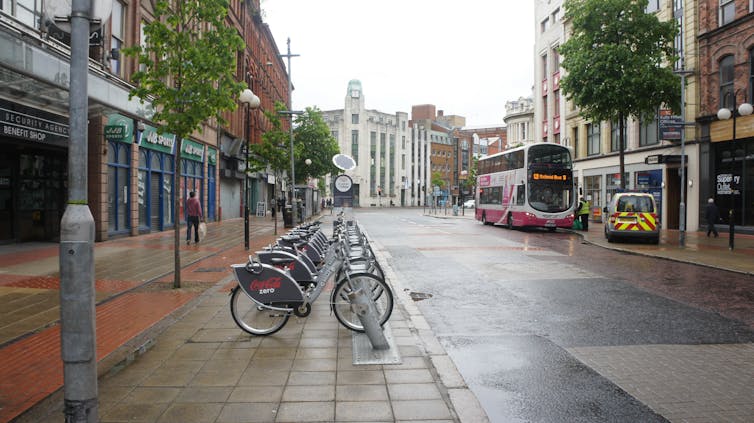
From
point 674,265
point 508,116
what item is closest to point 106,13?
point 674,265

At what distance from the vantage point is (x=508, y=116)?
60.9 m

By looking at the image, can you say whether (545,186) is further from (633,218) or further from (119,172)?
(119,172)

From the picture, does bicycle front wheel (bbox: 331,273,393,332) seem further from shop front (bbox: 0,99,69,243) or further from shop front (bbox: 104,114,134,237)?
shop front (bbox: 104,114,134,237)

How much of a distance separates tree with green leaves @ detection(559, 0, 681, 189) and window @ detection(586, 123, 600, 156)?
1353cm

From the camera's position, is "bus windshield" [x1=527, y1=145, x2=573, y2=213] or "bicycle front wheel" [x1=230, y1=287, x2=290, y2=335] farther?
"bus windshield" [x1=527, y1=145, x2=573, y2=213]

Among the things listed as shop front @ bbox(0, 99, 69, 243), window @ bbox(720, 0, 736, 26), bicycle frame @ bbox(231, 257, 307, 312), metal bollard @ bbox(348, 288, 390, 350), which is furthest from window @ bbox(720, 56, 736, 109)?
shop front @ bbox(0, 99, 69, 243)

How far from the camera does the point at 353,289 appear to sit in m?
5.66

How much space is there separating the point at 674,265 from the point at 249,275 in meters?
11.4

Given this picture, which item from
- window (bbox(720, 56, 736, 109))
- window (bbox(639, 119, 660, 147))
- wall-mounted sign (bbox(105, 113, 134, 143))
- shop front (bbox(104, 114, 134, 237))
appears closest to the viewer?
wall-mounted sign (bbox(105, 113, 134, 143))

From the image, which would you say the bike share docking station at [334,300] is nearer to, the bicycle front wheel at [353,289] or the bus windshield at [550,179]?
the bicycle front wheel at [353,289]

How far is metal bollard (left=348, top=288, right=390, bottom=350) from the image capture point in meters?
5.23

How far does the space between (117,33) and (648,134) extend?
2728 centimetres

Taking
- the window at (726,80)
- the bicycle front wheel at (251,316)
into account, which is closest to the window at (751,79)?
the window at (726,80)

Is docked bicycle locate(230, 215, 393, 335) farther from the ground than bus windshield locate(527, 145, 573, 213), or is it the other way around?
bus windshield locate(527, 145, 573, 213)
